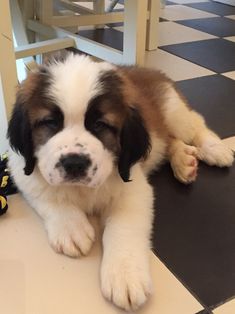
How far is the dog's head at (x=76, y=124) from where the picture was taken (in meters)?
0.91

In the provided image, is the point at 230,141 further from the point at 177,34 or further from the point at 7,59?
the point at 177,34

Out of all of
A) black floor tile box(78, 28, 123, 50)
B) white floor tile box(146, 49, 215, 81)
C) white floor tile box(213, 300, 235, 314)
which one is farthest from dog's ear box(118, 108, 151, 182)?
black floor tile box(78, 28, 123, 50)

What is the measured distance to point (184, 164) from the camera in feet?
4.37

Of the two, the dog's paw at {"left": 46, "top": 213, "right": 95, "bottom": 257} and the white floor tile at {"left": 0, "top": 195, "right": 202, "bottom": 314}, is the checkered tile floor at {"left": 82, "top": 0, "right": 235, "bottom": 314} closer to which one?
the white floor tile at {"left": 0, "top": 195, "right": 202, "bottom": 314}

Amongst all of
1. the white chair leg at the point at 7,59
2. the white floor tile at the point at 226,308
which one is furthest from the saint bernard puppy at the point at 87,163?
the white chair leg at the point at 7,59

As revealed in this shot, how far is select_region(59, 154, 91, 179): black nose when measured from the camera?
89 cm

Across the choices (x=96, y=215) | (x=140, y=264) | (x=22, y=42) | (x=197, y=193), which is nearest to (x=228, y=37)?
(x=22, y=42)

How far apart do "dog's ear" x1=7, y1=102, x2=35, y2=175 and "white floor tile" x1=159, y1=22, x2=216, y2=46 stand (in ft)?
6.27

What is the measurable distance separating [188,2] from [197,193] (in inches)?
129

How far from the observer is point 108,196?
1098mm

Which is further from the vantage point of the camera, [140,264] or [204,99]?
[204,99]

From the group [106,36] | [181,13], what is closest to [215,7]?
[181,13]

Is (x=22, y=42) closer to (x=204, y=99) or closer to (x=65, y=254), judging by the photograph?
(x=204, y=99)

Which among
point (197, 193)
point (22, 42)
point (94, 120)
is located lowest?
point (197, 193)
